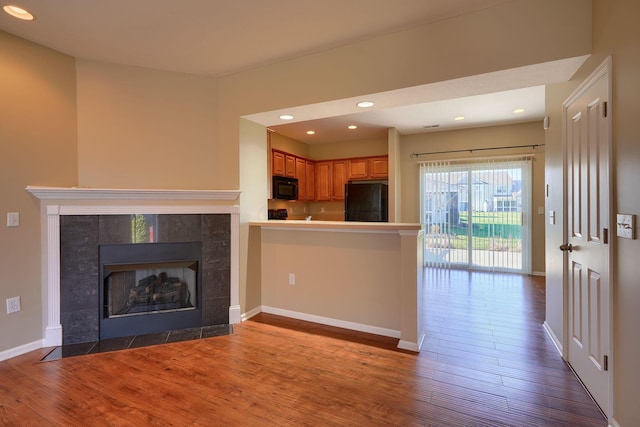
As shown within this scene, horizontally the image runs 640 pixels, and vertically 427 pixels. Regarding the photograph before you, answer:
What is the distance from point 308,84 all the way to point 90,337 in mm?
3206

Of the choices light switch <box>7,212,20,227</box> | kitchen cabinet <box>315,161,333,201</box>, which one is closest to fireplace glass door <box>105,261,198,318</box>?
light switch <box>7,212,20,227</box>

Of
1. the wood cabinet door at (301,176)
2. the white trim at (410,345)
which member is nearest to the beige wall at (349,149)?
the wood cabinet door at (301,176)

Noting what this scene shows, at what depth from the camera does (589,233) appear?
1973 mm

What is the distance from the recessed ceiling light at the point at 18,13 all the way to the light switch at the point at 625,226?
413 cm

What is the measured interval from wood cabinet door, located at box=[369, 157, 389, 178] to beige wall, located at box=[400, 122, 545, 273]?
1.54 feet

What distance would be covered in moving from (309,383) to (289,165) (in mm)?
4166

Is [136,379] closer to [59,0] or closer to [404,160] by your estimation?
[59,0]

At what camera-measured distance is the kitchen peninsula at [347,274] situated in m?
2.65

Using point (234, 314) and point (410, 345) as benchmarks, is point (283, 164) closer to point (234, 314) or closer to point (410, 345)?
point (234, 314)

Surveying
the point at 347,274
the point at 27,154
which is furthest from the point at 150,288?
the point at 347,274

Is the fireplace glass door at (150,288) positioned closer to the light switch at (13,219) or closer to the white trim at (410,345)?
the light switch at (13,219)

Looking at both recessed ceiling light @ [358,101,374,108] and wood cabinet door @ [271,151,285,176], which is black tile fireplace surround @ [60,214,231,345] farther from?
wood cabinet door @ [271,151,285,176]

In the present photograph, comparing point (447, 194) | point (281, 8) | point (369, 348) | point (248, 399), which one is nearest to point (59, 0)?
point (281, 8)

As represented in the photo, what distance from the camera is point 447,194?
580 cm
